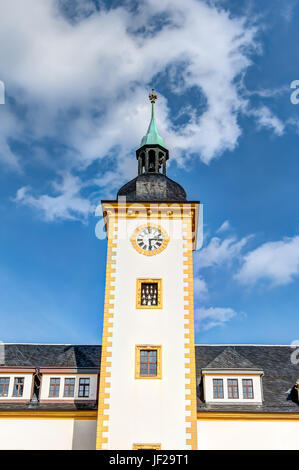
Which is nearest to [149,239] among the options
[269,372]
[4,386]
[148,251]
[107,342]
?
[148,251]

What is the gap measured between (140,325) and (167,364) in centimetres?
213

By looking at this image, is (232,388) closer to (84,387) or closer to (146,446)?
(146,446)

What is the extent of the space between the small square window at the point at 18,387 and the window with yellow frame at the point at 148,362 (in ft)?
21.9

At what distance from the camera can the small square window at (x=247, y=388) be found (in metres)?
27.6

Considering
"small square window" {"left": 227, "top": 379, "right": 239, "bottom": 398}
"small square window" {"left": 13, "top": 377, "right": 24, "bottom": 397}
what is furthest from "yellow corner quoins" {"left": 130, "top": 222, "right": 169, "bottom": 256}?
"small square window" {"left": 13, "top": 377, "right": 24, "bottom": 397}

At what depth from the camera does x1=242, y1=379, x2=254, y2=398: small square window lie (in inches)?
1085

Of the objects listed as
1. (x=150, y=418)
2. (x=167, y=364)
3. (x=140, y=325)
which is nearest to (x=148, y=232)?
(x=140, y=325)

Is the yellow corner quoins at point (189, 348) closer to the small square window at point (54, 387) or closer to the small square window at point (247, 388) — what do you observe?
the small square window at point (247, 388)

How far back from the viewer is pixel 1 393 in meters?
28.2

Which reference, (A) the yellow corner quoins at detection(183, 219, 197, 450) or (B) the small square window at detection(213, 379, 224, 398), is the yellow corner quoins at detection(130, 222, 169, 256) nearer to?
(A) the yellow corner quoins at detection(183, 219, 197, 450)

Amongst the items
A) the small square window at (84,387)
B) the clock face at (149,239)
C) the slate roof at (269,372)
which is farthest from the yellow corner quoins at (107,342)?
the slate roof at (269,372)
